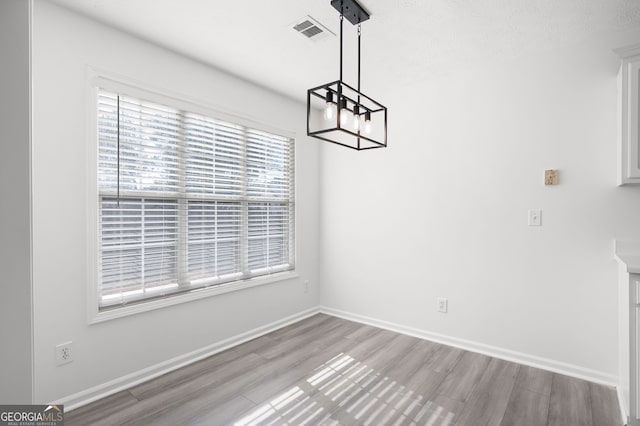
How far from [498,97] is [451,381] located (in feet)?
8.15

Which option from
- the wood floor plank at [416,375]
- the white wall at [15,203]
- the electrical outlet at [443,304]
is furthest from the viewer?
the electrical outlet at [443,304]

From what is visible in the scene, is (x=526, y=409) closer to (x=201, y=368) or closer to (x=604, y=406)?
(x=604, y=406)

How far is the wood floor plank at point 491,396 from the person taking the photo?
202 centimetres

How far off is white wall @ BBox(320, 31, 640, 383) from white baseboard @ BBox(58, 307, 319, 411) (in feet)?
4.23

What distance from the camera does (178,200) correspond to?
2703mm

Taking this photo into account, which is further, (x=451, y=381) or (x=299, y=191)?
(x=299, y=191)

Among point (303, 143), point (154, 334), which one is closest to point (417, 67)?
point (303, 143)

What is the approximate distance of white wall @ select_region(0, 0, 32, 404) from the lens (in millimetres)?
423

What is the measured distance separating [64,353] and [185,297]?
2.81 ft

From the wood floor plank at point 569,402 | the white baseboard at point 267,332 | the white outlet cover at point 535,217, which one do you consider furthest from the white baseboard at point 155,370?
the white outlet cover at point 535,217

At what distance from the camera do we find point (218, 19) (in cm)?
224

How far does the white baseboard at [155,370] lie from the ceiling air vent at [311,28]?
2.81 metres

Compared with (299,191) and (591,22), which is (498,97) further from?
(299,191)

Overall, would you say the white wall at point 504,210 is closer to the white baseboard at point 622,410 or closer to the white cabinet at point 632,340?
the white baseboard at point 622,410
